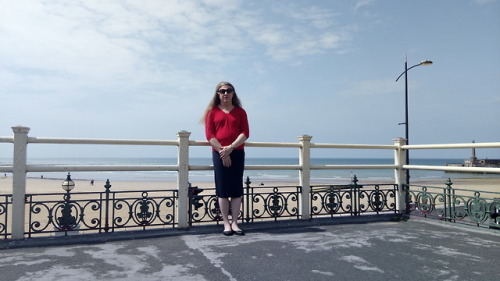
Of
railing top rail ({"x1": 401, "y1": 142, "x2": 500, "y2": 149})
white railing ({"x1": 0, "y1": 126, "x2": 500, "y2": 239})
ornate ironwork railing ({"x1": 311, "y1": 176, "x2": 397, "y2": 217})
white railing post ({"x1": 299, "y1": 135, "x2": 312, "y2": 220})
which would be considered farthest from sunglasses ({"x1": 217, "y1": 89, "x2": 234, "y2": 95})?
railing top rail ({"x1": 401, "y1": 142, "x2": 500, "y2": 149})

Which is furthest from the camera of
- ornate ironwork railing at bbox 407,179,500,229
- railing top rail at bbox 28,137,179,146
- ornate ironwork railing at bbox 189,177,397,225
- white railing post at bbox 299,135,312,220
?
white railing post at bbox 299,135,312,220

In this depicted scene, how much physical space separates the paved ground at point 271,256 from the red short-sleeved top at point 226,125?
4.79ft

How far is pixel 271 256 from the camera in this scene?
3.83 meters

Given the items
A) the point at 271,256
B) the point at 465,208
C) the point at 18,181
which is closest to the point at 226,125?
the point at 271,256

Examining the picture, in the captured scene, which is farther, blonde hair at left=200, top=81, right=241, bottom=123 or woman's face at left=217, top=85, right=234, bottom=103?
blonde hair at left=200, top=81, right=241, bottom=123

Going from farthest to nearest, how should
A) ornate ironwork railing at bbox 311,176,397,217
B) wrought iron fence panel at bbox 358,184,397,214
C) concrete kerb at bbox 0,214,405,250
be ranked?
wrought iron fence panel at bbox 358,184,397,214, ornate ironwork railing at bbox 311,176,397,217, concrete kerb at bbox 0,214,405,250

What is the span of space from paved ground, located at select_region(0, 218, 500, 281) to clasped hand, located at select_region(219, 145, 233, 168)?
1073mm

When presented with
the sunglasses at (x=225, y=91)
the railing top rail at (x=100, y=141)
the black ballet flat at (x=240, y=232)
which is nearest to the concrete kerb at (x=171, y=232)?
the black ballet flat at (x=240, y=232)

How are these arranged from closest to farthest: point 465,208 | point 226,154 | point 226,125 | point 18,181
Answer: point 18,181 → point 226,154 → point 226,125 → point 465,208

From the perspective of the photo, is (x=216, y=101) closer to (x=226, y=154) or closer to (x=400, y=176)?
(x=226, y=154)

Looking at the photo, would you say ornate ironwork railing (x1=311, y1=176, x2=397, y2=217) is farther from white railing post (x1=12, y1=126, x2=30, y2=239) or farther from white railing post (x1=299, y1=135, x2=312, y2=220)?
white railing post (x1=12, y1=126, x2=30, y2=239)

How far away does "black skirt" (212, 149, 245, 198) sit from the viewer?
16.5 ft

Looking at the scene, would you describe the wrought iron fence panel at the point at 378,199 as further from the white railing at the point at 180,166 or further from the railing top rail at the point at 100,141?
the railing top rail at the point at 100,141

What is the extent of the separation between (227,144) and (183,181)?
3.03ft
